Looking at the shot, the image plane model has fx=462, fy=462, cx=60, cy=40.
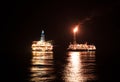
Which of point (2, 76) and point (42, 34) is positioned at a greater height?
point (42, 34)

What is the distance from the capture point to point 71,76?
Result: 39.1 meters

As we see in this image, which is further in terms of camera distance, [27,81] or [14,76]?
[14,76]

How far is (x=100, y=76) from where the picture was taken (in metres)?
39.1

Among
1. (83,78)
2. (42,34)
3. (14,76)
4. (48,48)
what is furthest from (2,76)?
(42,34)

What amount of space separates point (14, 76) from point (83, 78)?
5898mm

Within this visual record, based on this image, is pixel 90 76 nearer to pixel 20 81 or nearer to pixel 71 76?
pixel 71 76

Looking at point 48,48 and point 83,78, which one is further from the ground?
point 48,48

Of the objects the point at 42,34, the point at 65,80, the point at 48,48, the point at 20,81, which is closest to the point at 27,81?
the point at 20,81

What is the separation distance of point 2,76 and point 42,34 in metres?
98.0

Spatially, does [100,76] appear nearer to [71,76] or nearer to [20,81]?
[71,76]

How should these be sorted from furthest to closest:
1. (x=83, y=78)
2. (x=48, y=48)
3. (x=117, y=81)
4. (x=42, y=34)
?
(x=42, y=34) < (x=48, y=48) < (x=83, y=78) < (x=117, y=81)

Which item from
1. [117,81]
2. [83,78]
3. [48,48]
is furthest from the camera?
[48,48]

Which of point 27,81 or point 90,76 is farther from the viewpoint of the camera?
point 90,76

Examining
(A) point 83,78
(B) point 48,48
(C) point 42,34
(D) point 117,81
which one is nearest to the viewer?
(D) point 117,81
